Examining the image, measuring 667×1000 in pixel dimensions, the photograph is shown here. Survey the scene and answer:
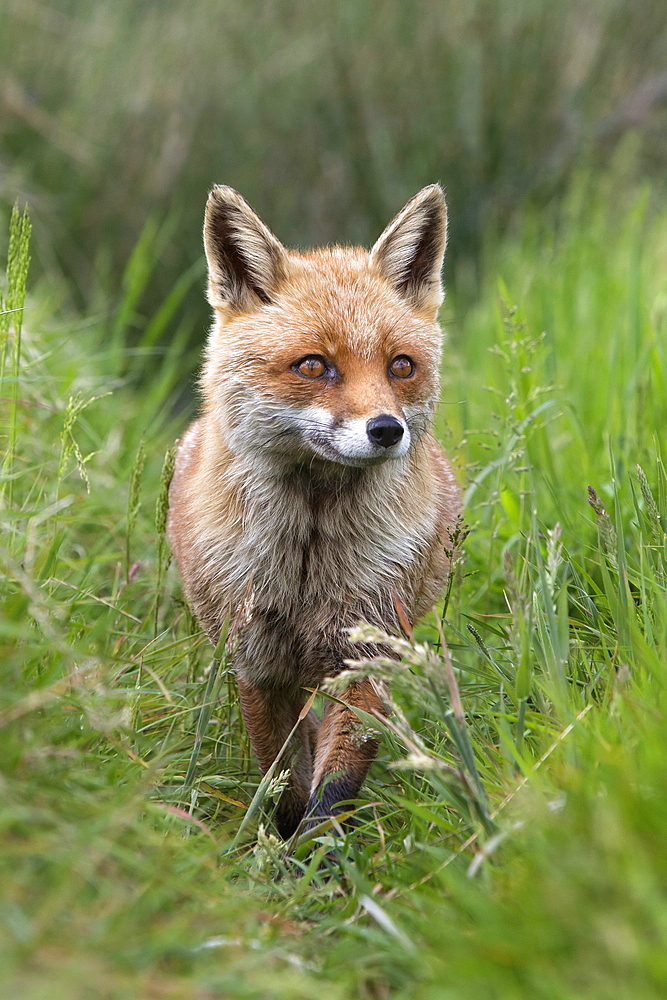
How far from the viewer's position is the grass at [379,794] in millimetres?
2154

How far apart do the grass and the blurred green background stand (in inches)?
194

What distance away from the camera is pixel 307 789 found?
438 cm

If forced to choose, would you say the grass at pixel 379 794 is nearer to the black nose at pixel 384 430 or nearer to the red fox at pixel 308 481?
the red fox at pixel 308 481

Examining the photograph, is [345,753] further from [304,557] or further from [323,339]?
[323,339]

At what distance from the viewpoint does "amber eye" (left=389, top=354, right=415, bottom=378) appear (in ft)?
12.9

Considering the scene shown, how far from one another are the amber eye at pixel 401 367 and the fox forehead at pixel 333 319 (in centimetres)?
3

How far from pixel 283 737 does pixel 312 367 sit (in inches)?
56.4

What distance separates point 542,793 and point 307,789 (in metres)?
1.75

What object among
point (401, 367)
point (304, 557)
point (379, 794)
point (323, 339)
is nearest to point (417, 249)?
point (401, 367)

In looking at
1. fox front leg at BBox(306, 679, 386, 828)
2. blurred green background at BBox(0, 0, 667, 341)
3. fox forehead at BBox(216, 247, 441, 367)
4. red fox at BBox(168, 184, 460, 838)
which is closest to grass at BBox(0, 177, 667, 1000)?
fox front leg at BBox(306, 679, 386, 828)

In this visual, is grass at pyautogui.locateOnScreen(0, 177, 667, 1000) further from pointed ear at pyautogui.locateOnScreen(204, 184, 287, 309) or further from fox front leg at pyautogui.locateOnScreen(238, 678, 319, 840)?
pointed ear at pyautogui.locateOnScreen(204, 184, 287, 309)

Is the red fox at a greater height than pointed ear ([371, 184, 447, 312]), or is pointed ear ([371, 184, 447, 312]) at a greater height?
pointed ear ([371, 184, 447, 312])

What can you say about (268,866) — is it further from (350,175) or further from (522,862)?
(350,175)

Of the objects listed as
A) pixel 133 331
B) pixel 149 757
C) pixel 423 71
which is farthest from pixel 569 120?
pixel 149 757
